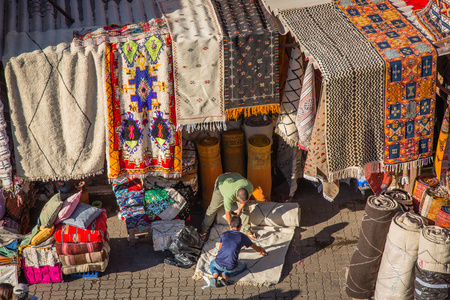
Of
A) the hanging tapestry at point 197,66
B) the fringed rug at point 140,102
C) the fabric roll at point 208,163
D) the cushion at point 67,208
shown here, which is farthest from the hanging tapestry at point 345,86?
the cushion at point 67,208

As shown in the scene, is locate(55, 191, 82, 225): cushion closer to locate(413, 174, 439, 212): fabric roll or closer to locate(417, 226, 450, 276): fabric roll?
locate(417, 226, 450, 276): fabric roll

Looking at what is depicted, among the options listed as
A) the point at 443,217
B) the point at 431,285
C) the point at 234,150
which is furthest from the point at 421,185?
the point at 234,150

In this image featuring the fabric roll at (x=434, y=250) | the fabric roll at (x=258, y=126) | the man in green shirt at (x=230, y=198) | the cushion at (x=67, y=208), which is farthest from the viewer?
the fabric roll at (x=258, y=126)

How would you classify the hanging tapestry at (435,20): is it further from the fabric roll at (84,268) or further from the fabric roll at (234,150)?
the fabric roll at (84,268)

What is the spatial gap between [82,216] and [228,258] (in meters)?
1.84

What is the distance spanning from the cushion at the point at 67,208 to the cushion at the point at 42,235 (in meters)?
0.14

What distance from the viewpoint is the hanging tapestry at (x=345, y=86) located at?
20.9ft

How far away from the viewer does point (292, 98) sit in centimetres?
720

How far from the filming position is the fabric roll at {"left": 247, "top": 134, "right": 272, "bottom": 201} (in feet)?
25.8

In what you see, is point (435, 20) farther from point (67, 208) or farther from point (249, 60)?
point (67, 208)

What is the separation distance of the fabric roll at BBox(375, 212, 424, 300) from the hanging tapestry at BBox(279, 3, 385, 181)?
0.96 meters

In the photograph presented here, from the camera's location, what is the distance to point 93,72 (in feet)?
22.4

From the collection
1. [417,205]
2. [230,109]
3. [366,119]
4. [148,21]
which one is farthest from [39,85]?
[417,205]

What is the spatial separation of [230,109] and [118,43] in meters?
1.55
